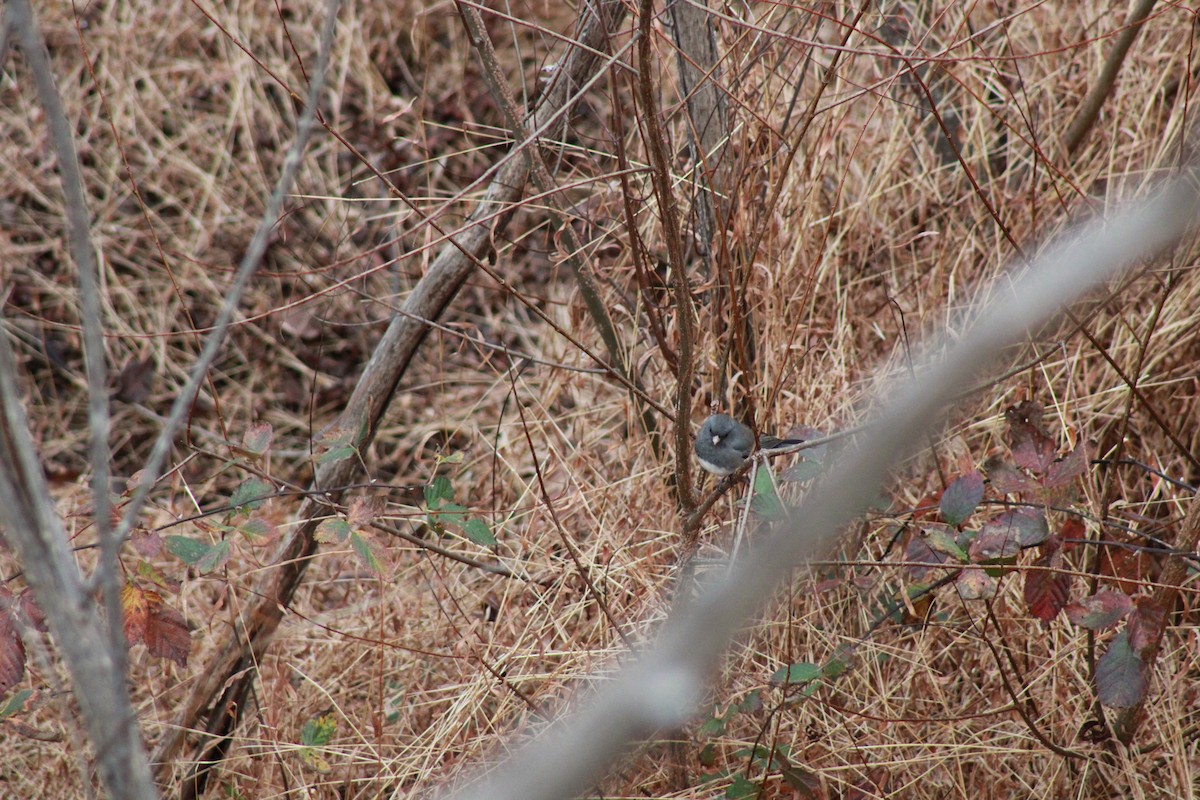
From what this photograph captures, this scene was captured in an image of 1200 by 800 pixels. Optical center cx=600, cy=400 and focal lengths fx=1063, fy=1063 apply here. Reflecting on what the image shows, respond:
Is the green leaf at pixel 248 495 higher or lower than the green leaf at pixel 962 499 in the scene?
lower

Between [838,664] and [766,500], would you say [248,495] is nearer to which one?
[766,500]

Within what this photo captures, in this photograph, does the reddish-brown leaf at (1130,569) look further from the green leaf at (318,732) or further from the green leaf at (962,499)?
the green leaf at (318,732)

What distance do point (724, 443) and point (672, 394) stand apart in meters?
0.32

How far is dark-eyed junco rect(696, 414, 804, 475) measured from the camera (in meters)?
1.98

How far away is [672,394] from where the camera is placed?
2332mm

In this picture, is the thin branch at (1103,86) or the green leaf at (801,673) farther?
the thin branch at (1103,86)

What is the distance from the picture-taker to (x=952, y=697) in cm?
206

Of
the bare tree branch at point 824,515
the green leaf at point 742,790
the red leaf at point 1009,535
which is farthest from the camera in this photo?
the green leaf at point 742,790

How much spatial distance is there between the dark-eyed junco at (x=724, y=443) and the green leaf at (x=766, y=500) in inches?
9.3

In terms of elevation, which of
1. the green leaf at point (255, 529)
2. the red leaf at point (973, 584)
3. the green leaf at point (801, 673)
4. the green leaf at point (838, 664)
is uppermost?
the red leaf at point (973, 584)

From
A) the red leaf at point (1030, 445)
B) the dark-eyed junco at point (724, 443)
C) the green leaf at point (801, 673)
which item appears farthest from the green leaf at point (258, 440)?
the red leaf at point (1030, 445)

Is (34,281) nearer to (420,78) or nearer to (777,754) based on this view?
(420,78)

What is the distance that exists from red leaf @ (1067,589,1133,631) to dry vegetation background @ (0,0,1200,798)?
17cm

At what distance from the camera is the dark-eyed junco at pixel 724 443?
1.98 m
